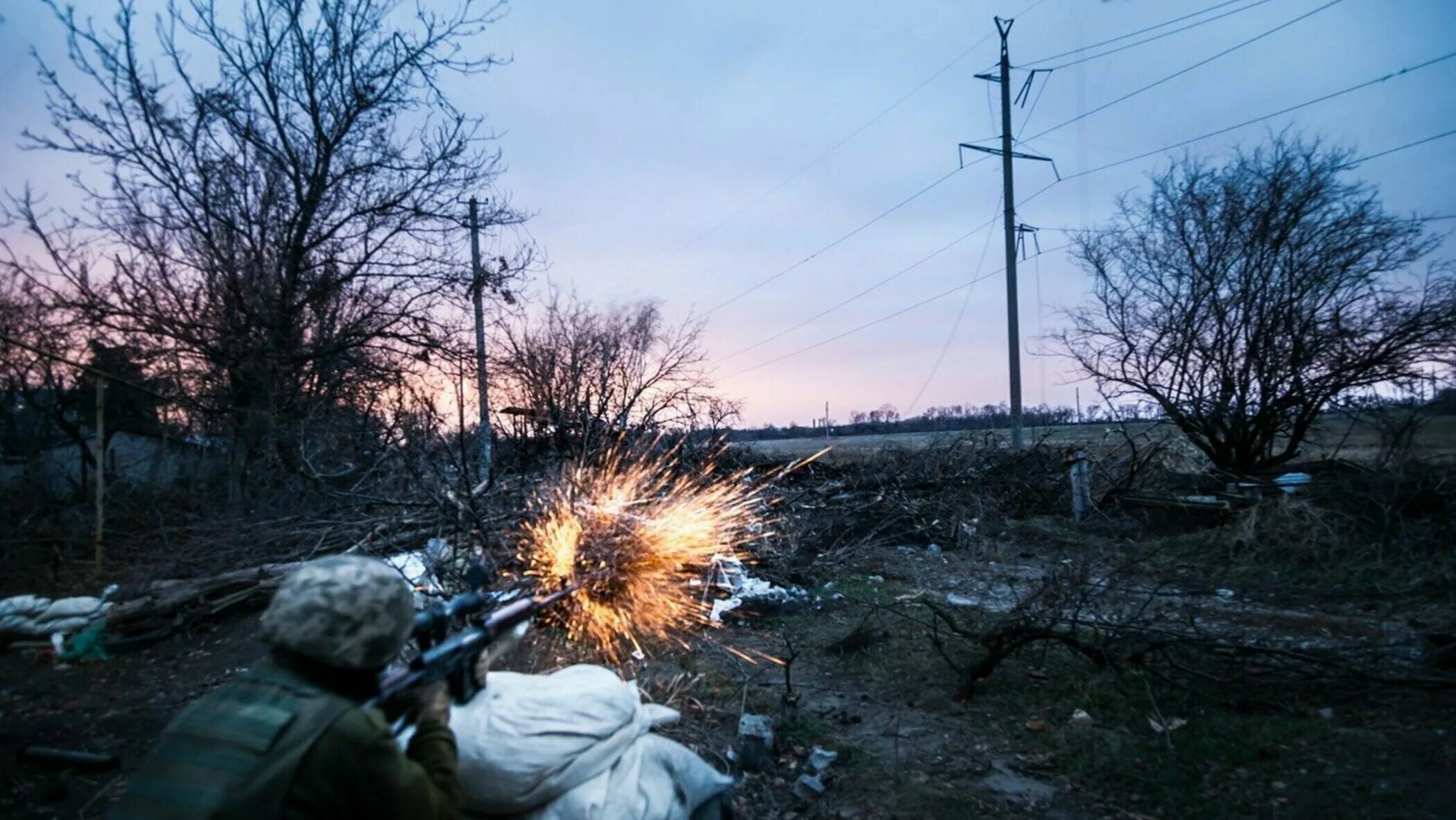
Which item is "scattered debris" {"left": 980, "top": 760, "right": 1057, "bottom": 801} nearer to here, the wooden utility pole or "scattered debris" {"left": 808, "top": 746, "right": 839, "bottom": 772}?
"scattered debris" {"left": 808, "top": 746, "right": 839, "bottom": 772}

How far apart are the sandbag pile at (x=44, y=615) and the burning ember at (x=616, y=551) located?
401cm

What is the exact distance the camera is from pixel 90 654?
651cm

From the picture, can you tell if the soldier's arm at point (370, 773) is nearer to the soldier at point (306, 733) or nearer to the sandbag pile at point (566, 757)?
the soldier at point (306, 733)

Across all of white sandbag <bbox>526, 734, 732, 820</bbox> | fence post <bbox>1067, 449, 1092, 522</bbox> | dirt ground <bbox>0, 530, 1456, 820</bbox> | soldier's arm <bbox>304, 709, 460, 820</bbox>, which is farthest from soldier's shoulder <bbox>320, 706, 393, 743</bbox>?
fence post <bbox>1067, 449, 1092, 522</bbox>

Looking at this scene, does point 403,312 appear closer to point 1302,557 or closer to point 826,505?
point 826,505

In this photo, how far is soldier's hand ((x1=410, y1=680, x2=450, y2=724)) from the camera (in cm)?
235

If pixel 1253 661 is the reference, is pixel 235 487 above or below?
above

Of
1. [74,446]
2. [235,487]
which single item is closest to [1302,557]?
[235,487]

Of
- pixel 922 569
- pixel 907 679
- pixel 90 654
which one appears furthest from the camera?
pixel 922 569

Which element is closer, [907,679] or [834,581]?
[907,679]

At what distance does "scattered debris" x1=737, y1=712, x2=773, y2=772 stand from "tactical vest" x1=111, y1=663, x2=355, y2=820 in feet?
9.52

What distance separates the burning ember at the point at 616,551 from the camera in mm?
4809

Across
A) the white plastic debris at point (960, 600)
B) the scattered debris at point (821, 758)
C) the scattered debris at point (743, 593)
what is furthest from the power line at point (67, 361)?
the white plastic debris at point (960, 600)

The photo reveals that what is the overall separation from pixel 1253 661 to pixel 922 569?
5.25 meters
